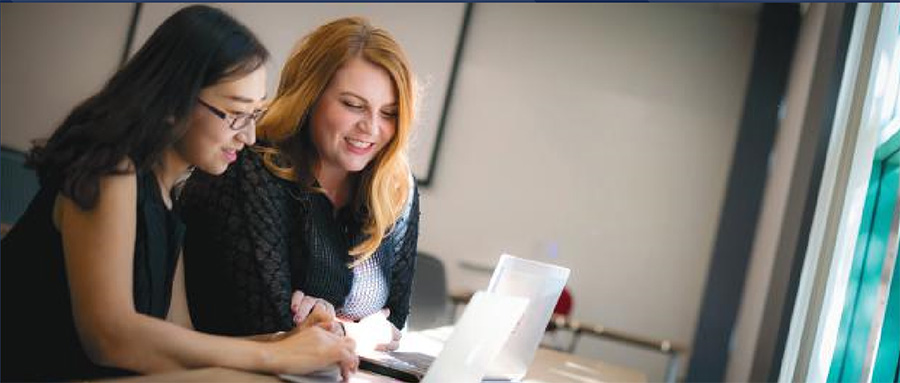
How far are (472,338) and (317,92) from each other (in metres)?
0.74

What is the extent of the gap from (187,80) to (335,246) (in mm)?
835

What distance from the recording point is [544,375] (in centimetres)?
237

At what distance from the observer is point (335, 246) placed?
85.3 inches

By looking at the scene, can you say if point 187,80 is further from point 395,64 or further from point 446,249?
point 446,249

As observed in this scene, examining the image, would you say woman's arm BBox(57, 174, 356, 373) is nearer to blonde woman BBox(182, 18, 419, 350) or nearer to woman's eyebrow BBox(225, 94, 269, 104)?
woman's eyebrow BBox(225, 94, 269, 104)

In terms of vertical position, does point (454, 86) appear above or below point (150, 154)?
above

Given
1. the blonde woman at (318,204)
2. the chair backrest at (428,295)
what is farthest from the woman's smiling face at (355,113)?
the chair backrest at (428,295)

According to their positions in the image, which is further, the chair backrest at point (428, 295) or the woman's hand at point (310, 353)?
the chair backrest at point (428, 295)

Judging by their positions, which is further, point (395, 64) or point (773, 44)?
point (773, 44)

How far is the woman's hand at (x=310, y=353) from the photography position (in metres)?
1.51

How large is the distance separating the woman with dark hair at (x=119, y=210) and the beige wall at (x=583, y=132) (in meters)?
4.42

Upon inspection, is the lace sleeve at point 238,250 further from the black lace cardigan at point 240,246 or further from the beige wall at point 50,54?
the beige wall at point 50,54

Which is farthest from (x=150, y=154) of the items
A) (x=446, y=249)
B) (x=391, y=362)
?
(x=446, y=249)

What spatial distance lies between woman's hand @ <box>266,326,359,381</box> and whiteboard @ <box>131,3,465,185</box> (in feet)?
14.0
